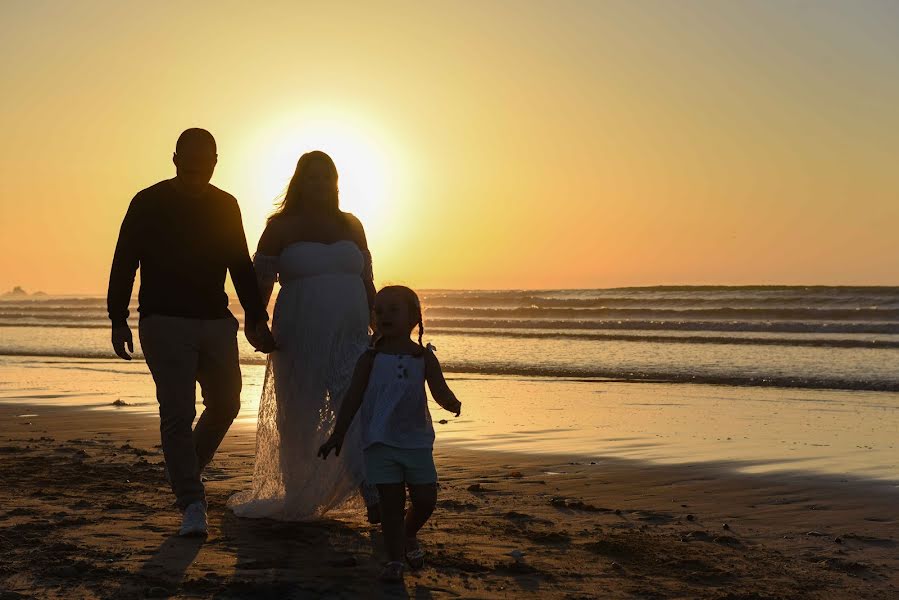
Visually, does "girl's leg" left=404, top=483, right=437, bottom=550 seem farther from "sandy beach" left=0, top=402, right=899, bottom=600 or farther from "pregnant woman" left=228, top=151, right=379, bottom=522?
"pregnant woman" left=228, top=151, right=379, bottom=522

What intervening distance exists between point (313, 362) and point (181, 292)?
83 centimetres

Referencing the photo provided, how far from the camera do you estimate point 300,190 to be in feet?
18.3

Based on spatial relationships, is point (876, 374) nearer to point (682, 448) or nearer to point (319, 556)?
point (682, 448)

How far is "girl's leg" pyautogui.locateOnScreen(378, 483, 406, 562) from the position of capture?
173 inches

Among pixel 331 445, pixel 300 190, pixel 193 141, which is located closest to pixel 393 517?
pixel 331 445

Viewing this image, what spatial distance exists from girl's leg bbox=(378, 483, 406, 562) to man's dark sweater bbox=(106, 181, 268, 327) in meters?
1.42

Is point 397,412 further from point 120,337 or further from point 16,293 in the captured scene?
point 16,293

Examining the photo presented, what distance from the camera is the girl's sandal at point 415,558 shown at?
448 cm

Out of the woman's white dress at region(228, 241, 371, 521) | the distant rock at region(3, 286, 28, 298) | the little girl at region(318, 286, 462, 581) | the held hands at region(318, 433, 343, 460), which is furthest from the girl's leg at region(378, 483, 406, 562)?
the distant rock at region(3, 286, 28, 298)

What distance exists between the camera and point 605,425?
1011 cm

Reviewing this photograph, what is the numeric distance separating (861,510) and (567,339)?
20711mm

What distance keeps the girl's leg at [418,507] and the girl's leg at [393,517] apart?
74 mm

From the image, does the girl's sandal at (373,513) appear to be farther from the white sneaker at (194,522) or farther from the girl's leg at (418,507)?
the white sneaker at (194,522)

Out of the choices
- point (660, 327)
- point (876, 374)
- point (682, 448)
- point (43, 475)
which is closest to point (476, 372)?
point (876, 374)
